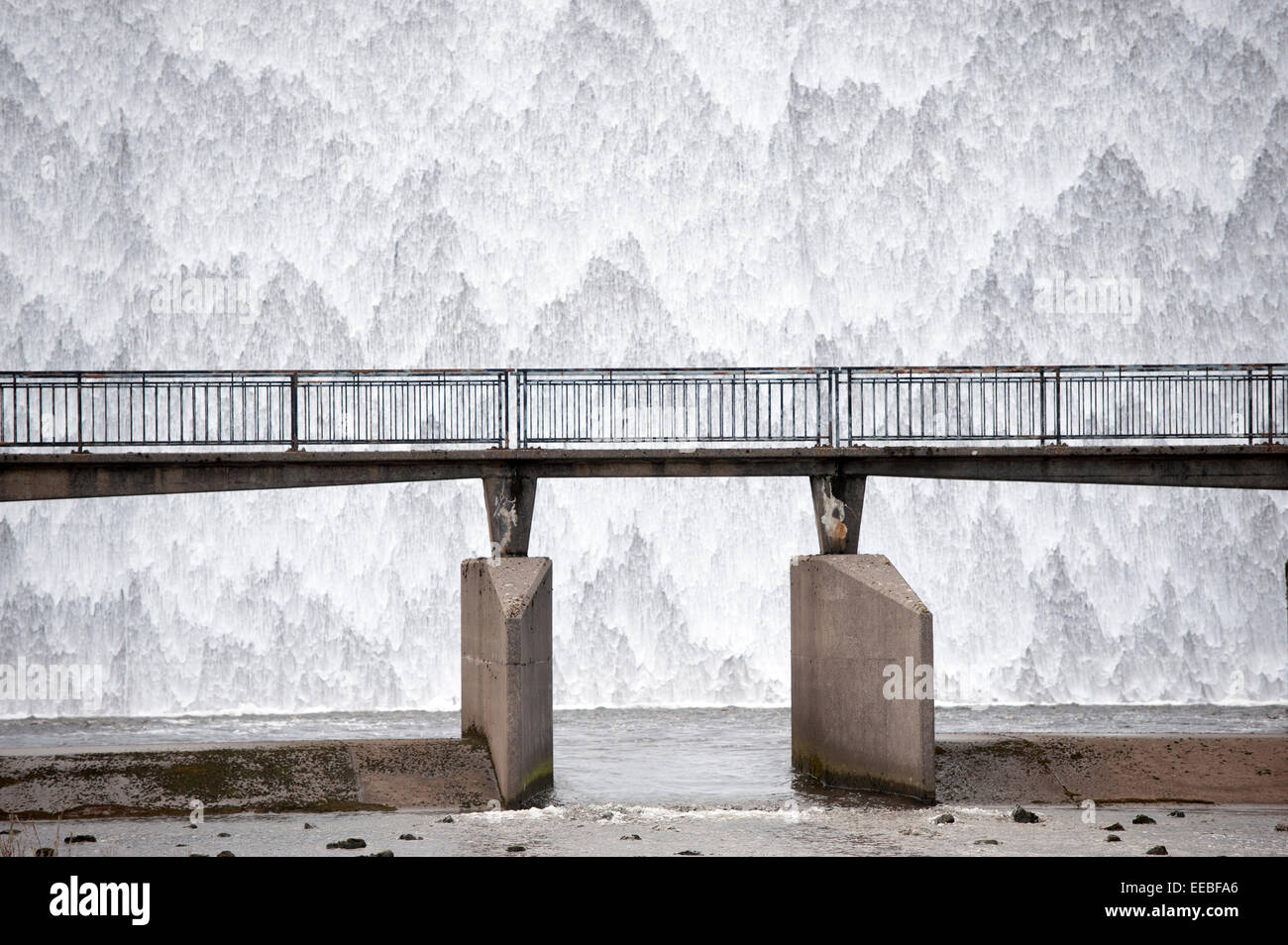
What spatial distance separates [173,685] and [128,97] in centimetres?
1912

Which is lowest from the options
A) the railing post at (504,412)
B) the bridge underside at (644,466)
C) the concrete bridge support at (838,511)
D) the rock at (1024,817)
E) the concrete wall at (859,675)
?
the rock at (1024,817)

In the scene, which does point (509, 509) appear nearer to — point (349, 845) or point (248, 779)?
point (248, 779)

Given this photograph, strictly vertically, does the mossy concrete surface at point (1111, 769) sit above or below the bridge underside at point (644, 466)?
below

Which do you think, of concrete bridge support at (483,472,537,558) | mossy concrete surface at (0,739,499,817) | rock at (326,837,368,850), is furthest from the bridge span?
rock at (326,837,368,850)

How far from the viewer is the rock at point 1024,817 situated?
1611cm

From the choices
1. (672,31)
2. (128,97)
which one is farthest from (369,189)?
(672,31)

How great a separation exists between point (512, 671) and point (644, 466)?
3.70m

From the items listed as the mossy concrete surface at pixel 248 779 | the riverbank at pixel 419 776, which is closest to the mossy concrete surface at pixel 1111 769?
the riverbank at pixel 419 776

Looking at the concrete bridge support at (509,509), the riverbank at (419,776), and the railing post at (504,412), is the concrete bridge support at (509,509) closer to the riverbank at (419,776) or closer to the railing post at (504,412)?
the railing post at (504,412)

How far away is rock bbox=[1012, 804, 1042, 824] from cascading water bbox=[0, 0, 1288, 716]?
2453 cm

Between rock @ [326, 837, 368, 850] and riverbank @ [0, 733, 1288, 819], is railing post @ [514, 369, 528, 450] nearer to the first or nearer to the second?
riverbank @ [0, 733, 1288, 819]

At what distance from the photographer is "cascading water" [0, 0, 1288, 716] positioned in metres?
42.5

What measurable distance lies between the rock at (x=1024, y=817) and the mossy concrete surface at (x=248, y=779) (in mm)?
5849

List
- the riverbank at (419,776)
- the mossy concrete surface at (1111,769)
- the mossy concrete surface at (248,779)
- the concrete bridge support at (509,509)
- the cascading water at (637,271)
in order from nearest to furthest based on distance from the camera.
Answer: the mossy concrete surface at (248,779) → the riverbank at (419,776) → the mossy concrete surface at (1111,769) → the concrete bridge support at (509,509) → the cascading water at (637,271)
